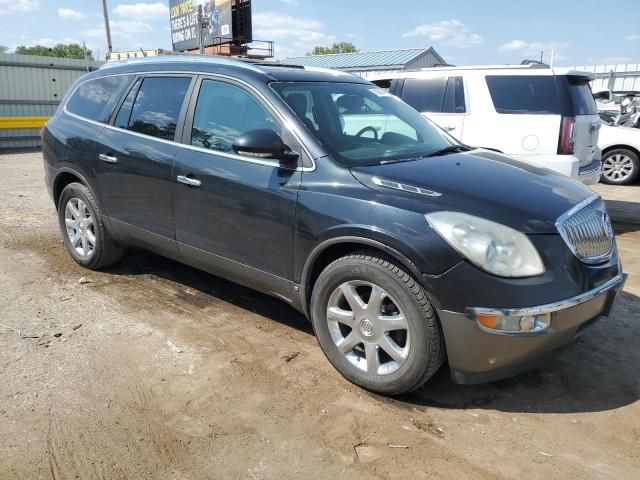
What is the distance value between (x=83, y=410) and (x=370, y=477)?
1.57 m

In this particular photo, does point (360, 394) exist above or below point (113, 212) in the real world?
below

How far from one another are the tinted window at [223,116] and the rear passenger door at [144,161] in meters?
0.20

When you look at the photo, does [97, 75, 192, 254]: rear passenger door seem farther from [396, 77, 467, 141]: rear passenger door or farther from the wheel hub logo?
[396, 77, 467, 141]: rear passenger door

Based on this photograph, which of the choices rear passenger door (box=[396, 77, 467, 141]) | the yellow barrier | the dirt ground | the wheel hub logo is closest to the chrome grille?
the dirt ground

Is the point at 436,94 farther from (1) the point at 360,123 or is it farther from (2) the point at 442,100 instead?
(1) the point at 360,123

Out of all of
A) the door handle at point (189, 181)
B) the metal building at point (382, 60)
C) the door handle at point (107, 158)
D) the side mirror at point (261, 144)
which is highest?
the metal building at point (382, 60)

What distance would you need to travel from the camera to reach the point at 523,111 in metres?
6.66

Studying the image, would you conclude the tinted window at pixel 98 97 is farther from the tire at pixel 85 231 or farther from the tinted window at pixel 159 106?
the tire at pixel 85 231

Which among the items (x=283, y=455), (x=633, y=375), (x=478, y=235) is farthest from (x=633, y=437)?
(x=283, y=455)

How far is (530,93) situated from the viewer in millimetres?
6668

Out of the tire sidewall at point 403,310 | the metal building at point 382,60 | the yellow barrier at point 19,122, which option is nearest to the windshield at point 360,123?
the tire sidewall at point 403,310

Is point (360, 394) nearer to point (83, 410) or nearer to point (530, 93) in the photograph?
point (83, 410)

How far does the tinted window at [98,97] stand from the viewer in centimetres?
452

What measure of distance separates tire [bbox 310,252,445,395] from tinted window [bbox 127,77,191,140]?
5.87ft
